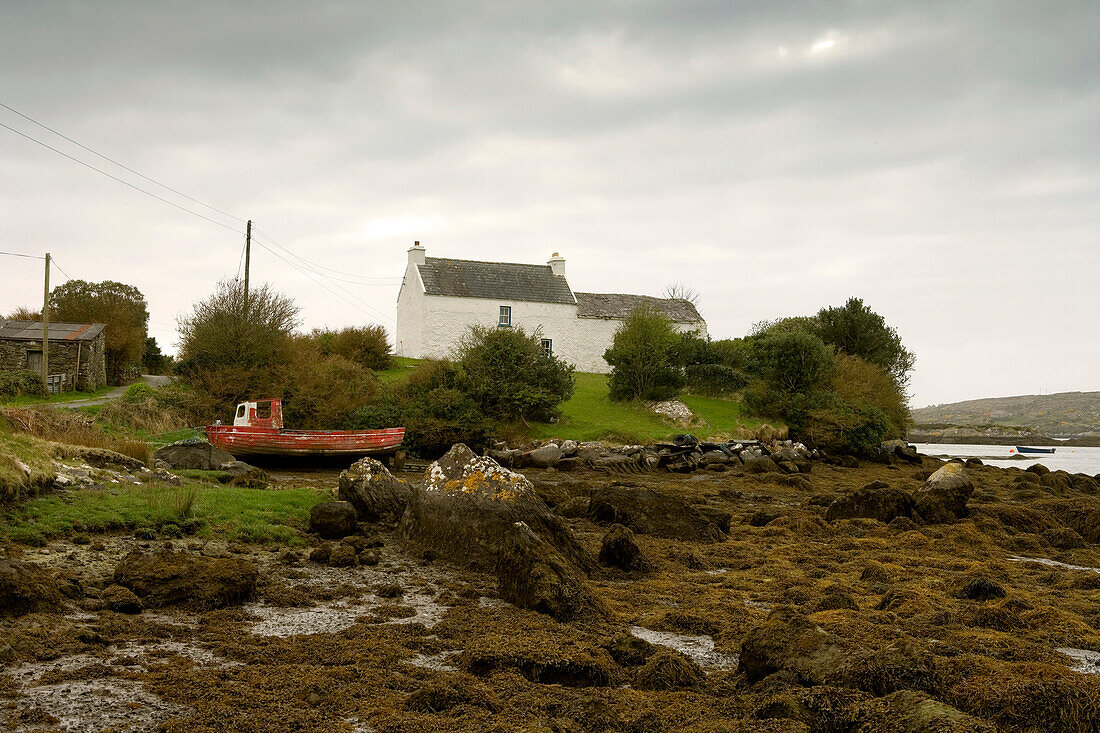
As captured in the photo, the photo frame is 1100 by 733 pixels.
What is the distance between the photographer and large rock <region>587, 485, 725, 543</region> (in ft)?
51.2

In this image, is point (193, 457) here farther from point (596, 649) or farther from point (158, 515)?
point (596, 649)

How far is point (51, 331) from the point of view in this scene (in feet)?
168

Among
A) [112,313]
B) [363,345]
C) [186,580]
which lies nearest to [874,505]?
[186,580]

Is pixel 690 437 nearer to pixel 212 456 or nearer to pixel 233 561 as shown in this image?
pixel 212 456

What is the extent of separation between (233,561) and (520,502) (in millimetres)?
4361

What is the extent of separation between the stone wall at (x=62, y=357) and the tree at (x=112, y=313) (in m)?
5.84

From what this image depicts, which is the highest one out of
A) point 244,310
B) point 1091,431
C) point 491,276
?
point 491,276

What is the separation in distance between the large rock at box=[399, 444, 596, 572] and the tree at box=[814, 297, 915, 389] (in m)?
46.4

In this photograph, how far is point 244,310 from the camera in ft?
126

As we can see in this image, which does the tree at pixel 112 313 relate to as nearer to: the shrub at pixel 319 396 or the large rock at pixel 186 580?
the shrub at pixel 319 396

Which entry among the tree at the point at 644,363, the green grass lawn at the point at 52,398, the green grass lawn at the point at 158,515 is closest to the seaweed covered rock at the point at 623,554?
the green grass lawn at the point at 158,515

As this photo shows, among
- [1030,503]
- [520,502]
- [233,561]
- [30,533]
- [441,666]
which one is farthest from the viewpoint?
[1030,503]

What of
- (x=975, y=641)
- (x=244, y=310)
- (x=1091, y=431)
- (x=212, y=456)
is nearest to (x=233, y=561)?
(x=975, y=641)

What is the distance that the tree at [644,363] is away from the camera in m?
43.8
